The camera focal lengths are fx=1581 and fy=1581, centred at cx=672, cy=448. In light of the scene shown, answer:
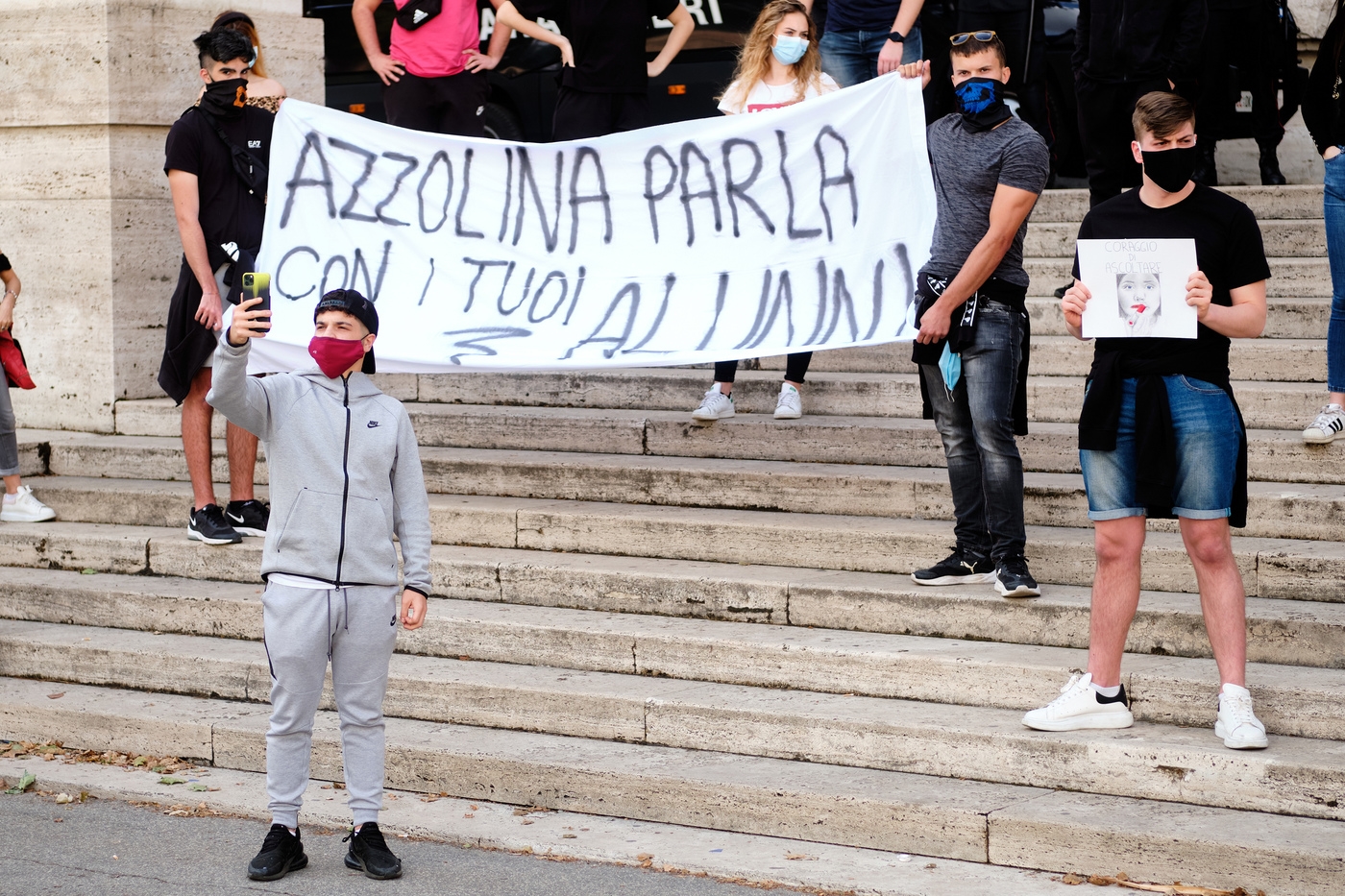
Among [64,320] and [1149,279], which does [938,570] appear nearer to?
[1149,279]

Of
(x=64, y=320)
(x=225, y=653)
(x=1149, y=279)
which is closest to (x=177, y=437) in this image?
(x=64, y=320)

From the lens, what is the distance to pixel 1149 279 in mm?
4820

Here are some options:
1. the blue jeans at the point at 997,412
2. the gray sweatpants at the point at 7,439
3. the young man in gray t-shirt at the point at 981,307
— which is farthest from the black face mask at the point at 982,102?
the gray sweatpants at the point at 7,439

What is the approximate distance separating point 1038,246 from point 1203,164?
4.17 feet

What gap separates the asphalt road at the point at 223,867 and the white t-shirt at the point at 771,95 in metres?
4.12

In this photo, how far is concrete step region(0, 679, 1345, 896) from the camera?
14.8 ft

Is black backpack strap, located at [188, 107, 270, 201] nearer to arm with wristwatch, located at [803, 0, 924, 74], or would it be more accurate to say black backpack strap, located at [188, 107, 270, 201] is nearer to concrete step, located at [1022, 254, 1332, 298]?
arm with wristwatch, located at [803, 0, 924, 74]

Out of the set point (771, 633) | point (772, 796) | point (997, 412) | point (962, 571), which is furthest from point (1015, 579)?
point (772, 796)

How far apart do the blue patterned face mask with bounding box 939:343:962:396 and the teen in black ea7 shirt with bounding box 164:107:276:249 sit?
3480 mm

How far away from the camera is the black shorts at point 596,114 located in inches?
319

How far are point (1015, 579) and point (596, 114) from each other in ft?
11.8

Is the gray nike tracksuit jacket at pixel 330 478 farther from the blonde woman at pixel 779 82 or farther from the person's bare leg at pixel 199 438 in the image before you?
the blonde woman at pixel 779 82

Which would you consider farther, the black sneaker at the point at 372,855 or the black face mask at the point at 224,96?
the black face mask at the point at 224,96

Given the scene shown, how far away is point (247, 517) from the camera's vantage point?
7395 mm
